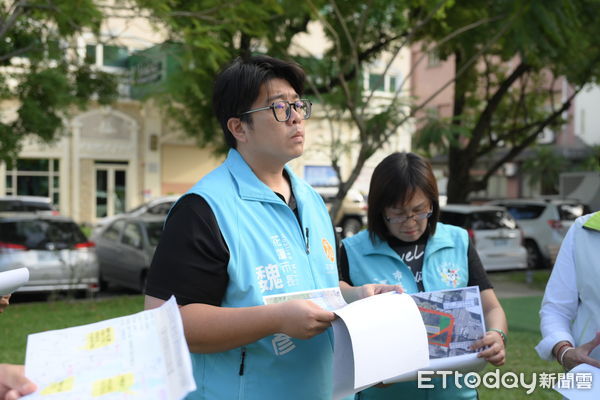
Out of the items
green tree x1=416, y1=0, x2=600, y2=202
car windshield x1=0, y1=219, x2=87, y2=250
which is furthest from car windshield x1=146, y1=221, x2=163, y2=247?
green tree x1=416, y1=0, x2=600, y2=202

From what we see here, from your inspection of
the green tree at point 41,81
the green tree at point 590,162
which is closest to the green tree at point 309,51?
the green tree at point 41,81

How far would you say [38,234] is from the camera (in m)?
10.3

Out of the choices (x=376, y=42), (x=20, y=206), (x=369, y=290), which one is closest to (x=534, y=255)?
(x=376, y=42)

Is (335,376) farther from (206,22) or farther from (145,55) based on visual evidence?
(145,55)

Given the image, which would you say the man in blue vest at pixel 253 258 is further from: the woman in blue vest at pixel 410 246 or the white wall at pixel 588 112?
the white wall at pixel 588 112

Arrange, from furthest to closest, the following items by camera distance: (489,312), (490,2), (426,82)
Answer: (426,82)
(490,2)
(489,312)

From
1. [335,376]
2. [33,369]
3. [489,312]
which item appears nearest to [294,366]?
[335,376]

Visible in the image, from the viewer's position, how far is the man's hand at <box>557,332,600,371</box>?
7.13ft

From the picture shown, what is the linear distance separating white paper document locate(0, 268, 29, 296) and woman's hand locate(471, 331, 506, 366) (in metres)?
1.55

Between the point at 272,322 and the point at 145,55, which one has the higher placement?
the point at 145,55

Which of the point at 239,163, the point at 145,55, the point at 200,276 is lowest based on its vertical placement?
the point at 200,276

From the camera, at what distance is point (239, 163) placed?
2.12 metres

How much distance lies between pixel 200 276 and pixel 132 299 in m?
9.02

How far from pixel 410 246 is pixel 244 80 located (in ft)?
3.53
